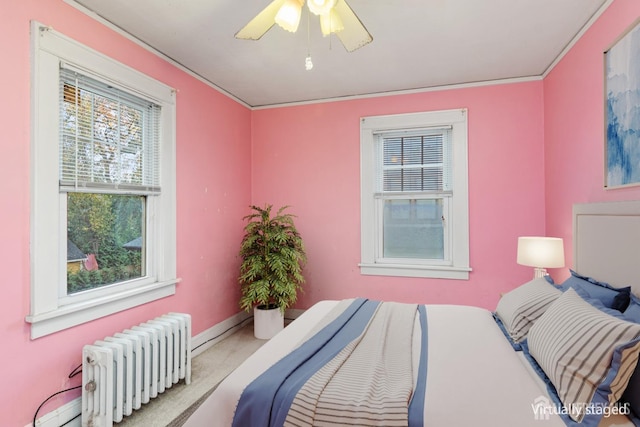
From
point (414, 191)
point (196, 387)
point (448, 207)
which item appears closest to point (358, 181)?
point (414, 191)

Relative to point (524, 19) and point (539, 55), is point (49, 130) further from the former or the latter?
point (539, 55)

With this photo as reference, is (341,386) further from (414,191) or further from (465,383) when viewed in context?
(414,191)

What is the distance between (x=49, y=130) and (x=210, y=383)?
2.06 m

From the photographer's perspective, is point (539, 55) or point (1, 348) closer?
point (1, 348)

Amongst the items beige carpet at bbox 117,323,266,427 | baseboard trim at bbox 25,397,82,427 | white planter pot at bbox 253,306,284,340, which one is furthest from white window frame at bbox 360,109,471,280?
baseboard trim at bbox 25,397,82,427

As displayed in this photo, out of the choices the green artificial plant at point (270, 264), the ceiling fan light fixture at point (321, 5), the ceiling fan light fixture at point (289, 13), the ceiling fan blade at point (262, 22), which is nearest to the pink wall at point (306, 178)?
the green artificial plant at point (270, 264)

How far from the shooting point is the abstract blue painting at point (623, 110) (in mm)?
1826

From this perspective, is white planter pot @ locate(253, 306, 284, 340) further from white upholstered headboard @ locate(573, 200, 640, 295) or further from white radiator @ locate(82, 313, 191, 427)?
white upholstered headboard @ locate(573, 200, 640, 295)

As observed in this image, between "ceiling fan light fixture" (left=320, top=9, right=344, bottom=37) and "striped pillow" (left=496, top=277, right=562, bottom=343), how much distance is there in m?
1.83

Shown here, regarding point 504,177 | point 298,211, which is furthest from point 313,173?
point 504,177

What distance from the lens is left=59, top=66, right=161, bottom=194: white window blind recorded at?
82.1 inches

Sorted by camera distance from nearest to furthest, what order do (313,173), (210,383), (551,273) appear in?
1. (210,383)
2. (551,273)
3. (313,173)

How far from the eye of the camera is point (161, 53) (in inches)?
109

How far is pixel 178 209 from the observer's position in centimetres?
297
